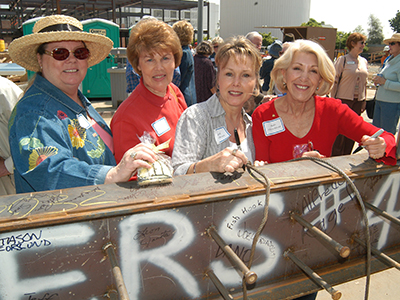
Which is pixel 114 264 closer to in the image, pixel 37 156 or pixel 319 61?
pixel 37 156

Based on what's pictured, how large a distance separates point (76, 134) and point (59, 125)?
13 cm

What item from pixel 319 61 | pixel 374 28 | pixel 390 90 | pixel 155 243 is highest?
pixel 374 28

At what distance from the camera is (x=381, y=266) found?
1585 mm

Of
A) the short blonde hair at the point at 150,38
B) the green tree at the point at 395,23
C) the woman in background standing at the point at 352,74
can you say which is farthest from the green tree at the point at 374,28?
the short blonde hair at the point at 150,38

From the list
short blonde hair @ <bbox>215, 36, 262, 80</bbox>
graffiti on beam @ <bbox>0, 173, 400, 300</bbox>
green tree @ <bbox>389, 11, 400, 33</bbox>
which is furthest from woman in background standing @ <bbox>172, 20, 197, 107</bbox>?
green tree @ <bbox>389, 11, 400, 33</bbox>

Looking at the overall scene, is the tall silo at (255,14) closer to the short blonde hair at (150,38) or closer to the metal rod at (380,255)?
the short blonde hair at (150,38)

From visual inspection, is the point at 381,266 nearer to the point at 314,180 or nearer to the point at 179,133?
the point at 314,180

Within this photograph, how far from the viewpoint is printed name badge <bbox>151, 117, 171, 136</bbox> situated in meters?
2.10

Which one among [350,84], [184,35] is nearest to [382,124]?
[350,84]

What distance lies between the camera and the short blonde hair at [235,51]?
1895 mm

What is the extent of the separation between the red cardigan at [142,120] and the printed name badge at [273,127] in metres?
0.66

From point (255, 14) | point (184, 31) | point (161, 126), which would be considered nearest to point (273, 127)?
point (161, 126)

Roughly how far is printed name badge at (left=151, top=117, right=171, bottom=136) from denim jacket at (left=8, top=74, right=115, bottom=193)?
45 centimetres

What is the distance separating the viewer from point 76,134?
1661 millimetres
